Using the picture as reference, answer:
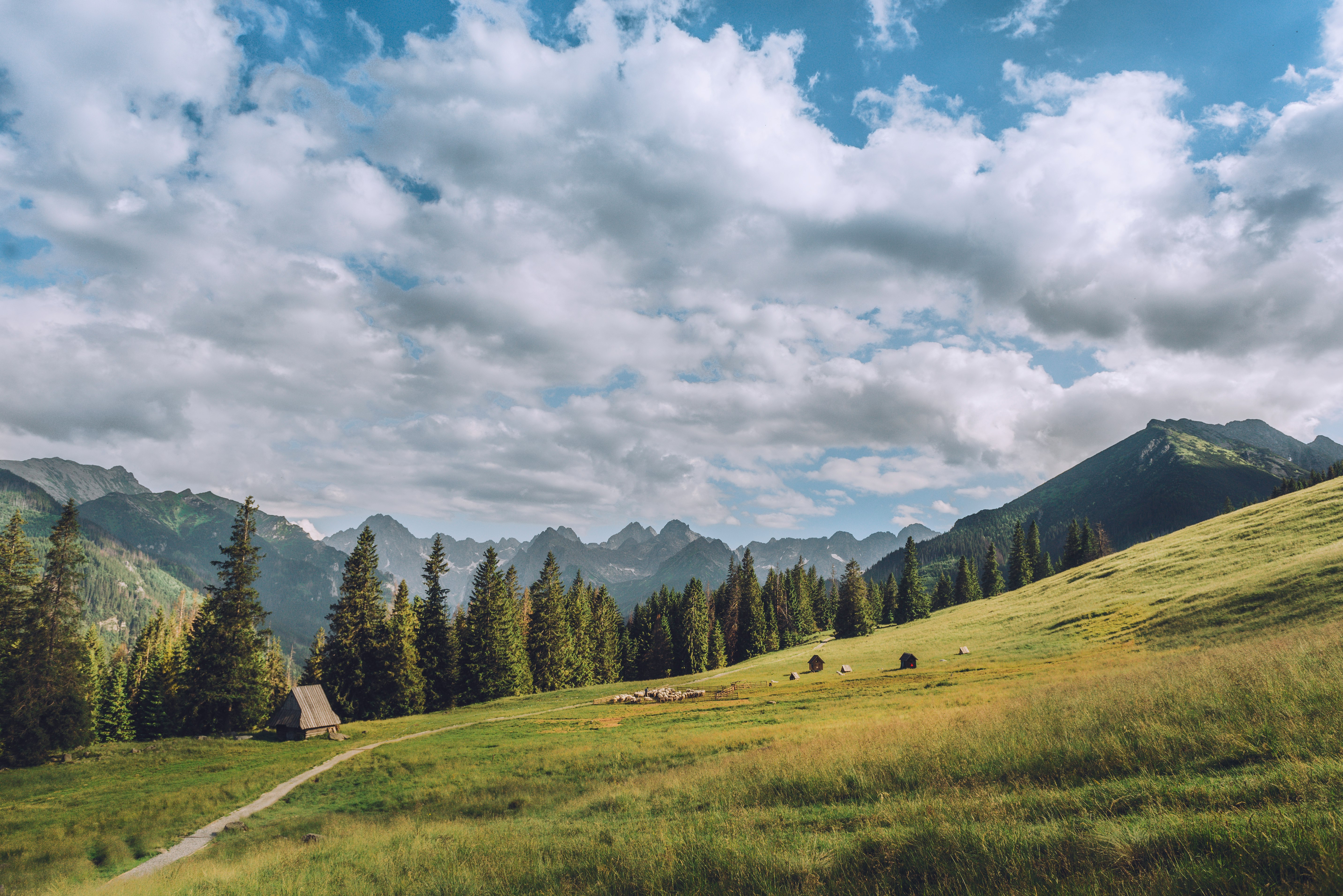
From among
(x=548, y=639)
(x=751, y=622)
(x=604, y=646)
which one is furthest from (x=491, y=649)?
(x=751, y=622)

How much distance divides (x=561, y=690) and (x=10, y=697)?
44728 mm

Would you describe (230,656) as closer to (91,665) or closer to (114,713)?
(91,665)

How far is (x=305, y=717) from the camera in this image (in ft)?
150

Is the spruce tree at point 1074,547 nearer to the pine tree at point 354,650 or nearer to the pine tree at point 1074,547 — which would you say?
the pine tree at point 1074,547

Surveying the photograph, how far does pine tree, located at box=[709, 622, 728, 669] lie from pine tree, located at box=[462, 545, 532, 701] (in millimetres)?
35145

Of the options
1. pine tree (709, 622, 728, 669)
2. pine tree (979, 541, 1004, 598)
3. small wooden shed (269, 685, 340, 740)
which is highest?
pine tree (979, 541, 1004, 598)

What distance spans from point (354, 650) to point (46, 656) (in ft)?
69.6

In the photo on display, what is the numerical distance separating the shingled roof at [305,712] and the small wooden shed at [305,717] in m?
0.02

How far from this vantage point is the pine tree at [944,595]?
125625mm

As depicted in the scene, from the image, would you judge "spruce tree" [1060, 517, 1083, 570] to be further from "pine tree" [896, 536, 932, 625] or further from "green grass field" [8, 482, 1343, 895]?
"green grass field" [8, 482, 1343, 895]

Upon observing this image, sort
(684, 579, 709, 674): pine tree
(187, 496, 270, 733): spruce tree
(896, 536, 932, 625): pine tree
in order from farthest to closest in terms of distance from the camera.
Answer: (896, 536, 932, 625): pine tree → (684, 579, 709, 674): pine tree → (187, 496, 270, 733): spruce tree

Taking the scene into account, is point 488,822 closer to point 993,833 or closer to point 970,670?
Result: point 993,833

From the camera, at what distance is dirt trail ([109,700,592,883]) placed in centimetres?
1636

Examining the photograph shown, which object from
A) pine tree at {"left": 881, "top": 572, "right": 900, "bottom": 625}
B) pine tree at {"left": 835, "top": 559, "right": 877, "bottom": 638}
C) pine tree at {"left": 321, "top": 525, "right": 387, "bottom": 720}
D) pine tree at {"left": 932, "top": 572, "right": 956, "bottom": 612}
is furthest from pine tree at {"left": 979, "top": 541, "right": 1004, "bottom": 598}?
pine tree at {"left": 321, "top": 525, "right": 387, "bottom": 720}
